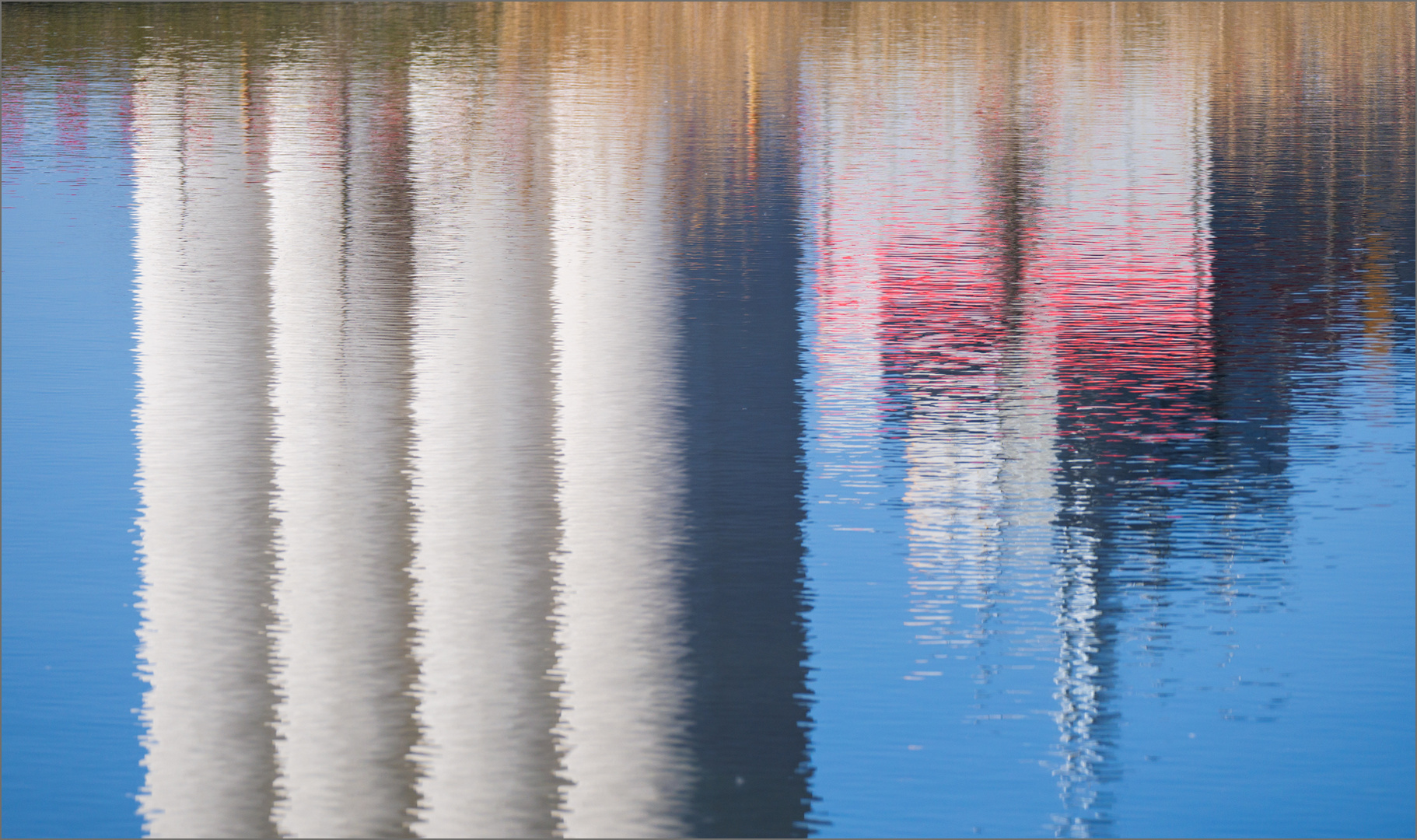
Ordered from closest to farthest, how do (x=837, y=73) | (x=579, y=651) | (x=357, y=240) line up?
(x=579, y=651) < (x=357, y=240) < (x=837, y=73)

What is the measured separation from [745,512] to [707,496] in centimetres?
15

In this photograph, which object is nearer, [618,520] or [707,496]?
[618,520]

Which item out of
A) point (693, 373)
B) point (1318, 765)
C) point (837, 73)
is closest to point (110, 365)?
point (693, 373)

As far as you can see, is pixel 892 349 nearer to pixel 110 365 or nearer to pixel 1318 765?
pixel 110 365

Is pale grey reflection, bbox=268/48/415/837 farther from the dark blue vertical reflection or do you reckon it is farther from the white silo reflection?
the dark blue vertical reflection

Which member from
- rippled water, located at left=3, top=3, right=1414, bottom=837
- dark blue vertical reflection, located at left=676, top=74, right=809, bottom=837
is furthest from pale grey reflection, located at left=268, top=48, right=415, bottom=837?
dark blue vertical reflection, located at left=676, top=74, right=809, bottom=837

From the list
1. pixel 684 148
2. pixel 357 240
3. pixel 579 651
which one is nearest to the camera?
pixel 579 651

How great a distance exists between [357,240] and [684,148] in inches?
149

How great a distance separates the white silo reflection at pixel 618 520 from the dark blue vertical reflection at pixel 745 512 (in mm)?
67

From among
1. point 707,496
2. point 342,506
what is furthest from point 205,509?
point 707,496

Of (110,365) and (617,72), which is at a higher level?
(617,72)

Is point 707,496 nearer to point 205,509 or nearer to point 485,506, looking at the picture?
point 485,506

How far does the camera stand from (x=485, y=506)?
4891mm

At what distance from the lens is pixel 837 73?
17469 mm
